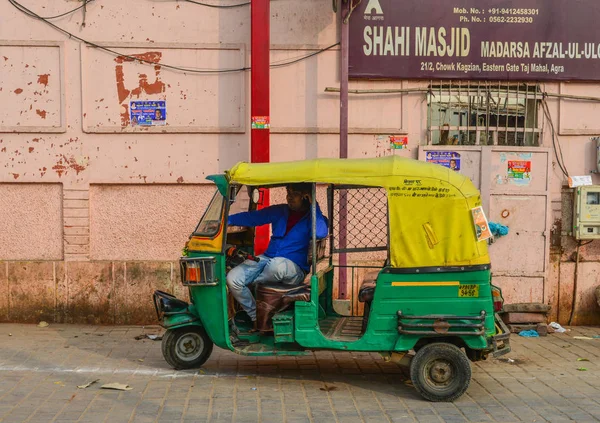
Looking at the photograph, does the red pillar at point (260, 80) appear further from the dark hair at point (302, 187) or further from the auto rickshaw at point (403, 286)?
the auto rickshaw at point (403, 286)

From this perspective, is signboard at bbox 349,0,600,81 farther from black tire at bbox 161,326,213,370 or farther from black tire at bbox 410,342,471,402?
black tire at bbox 410,342,471,402

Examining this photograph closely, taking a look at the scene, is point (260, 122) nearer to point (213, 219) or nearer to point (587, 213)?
point (213, 219)

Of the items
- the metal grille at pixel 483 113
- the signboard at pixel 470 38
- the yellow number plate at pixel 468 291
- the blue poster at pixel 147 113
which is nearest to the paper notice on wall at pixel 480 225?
the yellow number plate at pixel 468 291

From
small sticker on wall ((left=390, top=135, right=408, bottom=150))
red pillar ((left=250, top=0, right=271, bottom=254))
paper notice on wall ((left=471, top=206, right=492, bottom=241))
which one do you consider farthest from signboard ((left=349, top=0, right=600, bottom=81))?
paper notice on wall ((left=471, top=206, right=492, bottom=241))

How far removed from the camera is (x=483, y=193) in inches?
389

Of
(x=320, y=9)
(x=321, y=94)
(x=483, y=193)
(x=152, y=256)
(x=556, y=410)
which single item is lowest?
(x=556, y=410)

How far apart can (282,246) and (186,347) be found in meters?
1.31

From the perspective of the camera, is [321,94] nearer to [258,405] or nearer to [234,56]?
[234,56]

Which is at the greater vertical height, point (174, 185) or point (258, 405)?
point (174, 185)

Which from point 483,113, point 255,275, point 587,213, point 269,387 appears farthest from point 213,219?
point 587,213

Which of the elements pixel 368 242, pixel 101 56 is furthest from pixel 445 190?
pixel 101 56

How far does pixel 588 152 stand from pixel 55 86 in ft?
21.8

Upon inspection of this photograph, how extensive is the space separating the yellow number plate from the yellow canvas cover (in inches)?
7.3

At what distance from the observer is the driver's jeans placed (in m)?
7.06
